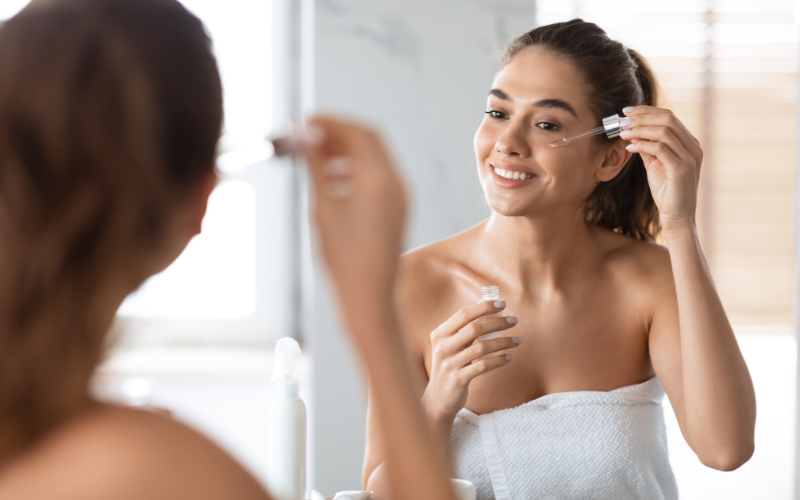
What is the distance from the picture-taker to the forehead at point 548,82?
1.17 metres

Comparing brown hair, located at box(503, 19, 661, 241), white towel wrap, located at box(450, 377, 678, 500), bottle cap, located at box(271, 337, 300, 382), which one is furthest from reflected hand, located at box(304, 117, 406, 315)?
brown hair, located at box(503, 19, 661, 241)

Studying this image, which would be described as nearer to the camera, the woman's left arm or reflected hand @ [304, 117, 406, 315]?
reflected hand @ [304, 117, 406, 315]

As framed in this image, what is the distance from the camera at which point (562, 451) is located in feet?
3.58

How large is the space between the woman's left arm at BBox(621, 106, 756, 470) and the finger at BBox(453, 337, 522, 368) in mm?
325

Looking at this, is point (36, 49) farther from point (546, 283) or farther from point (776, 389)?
point (776, 389)

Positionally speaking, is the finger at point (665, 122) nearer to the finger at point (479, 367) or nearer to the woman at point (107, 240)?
the finger at point (479, 367)

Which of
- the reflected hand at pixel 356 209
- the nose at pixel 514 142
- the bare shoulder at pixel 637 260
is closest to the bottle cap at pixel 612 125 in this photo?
the nose at pixel 514 142

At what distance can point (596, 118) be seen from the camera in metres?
1.20

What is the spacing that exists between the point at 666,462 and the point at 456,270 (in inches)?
18.9

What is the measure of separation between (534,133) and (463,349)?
40 centimetres

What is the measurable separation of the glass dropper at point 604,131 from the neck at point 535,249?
15 cm

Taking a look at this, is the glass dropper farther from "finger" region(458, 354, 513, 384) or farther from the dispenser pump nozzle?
the dispenser pump nozzle

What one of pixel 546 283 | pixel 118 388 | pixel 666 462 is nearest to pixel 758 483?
pixel 666 462

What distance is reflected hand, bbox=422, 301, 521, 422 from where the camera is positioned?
3.17 feet
